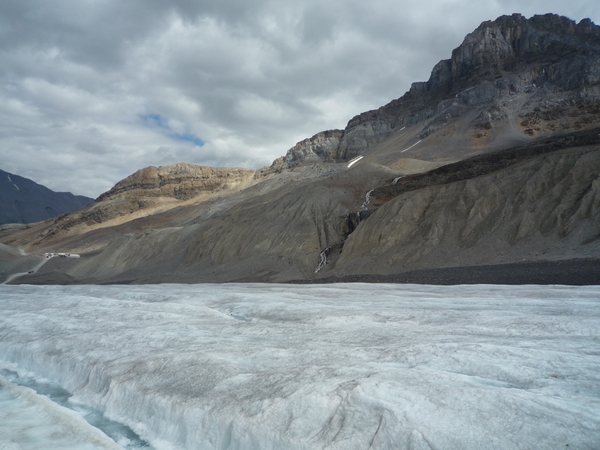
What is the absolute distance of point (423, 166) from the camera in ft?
192

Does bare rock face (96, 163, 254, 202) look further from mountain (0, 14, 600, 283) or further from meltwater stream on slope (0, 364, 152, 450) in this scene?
meltwater stream on slope (0, 364, 152, 450)

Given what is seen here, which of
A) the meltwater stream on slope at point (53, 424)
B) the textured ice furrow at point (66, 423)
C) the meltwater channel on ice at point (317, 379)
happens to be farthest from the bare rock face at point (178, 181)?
the textured ice furrow at point (66, 423)

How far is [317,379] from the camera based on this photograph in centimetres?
621

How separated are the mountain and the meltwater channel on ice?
1261 cm

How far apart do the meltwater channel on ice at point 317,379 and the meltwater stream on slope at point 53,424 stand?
0.03 m

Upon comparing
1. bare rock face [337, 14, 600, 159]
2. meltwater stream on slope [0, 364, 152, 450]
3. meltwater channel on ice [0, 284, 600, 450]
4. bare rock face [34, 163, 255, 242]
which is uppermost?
bare rock face [337, 14, 600, 159]

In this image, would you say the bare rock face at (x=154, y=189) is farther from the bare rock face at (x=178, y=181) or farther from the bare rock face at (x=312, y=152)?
the bare rock face at (x=312, y=152)

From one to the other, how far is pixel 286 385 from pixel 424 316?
5.27 m

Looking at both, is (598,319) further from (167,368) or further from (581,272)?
(581,272)

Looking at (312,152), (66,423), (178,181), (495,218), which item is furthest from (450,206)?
(178,181)

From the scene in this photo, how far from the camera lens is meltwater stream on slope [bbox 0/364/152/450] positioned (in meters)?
6.17


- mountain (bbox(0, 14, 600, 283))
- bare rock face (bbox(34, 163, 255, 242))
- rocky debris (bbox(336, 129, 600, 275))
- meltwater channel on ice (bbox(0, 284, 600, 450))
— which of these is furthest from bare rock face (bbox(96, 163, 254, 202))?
meltwater channel on ice (bbox(0, 284, 600, 450))

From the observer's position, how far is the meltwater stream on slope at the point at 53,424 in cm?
617

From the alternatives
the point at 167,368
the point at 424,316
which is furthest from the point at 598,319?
the point at 167,368
